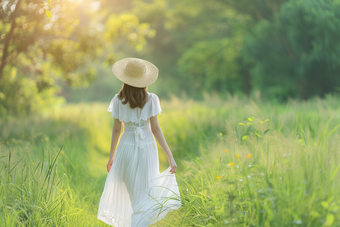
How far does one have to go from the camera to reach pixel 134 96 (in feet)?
9.02

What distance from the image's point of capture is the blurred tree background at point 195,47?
7012 mm

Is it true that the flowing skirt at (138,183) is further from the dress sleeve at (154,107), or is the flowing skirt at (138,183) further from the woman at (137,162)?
the dress sleeve at (154,107)

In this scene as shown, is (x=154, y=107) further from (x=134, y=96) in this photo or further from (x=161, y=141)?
(x=161, y=141)

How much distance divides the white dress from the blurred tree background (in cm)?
133

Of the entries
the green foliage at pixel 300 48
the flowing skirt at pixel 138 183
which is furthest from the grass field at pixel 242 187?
the green foliage at pixel 300 48

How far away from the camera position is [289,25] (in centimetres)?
1032

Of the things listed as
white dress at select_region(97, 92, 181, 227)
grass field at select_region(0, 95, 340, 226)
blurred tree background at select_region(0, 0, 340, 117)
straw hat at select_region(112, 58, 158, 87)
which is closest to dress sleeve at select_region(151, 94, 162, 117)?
white dress at select_region(97, 92, 181, 227)

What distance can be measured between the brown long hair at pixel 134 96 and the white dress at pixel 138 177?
5cm

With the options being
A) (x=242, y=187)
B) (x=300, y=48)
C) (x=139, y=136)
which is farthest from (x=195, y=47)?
(x=242, y=187)

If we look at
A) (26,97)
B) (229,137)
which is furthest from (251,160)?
(26,97)

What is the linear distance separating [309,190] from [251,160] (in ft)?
2.45

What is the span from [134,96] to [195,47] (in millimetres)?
17412

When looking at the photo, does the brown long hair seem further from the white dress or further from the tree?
the tree

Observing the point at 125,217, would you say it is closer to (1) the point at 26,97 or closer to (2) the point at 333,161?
(2) the point at 333,161
